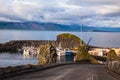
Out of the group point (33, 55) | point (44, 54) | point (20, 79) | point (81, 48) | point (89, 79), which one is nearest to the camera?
point (20, 79)

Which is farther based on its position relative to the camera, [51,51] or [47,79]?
[51,51]

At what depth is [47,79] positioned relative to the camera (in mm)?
23781

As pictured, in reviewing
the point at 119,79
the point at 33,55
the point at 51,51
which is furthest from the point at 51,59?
the point at 33,55

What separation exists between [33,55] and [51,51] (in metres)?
120

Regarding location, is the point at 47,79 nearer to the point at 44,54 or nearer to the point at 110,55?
the point at 44,54

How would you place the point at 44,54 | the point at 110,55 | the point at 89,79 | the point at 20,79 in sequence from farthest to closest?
the point at 110,55
the point at 44,54
the point at 89,79
the point at 20,79

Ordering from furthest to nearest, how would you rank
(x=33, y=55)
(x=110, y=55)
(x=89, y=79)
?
1. (x=33, y=55)
2. (x=110, y=55)
3. (x=89, y=79)

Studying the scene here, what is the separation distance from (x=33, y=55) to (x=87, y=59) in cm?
10926

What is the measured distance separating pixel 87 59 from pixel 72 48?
118 m

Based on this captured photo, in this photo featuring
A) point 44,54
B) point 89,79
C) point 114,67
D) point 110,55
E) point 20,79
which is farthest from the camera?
point 110,55

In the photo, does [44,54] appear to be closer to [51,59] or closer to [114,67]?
[51,59]

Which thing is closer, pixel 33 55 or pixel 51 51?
pixel 51 51

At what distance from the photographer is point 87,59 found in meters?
69.4

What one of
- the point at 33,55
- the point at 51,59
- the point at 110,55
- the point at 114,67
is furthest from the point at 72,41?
the point at 114,67
